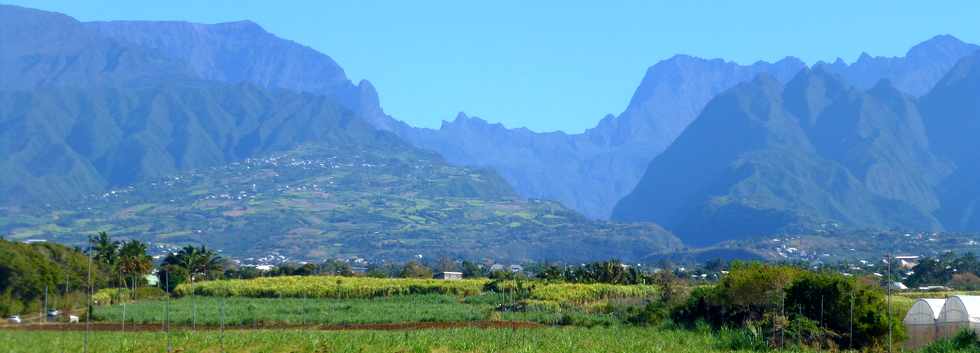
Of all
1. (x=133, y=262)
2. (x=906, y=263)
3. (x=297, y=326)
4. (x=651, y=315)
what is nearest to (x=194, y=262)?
(x=133, y=262)

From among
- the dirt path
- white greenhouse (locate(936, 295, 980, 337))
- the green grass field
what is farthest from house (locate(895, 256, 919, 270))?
white greenhouse (locate(936, 295, 980, 337))

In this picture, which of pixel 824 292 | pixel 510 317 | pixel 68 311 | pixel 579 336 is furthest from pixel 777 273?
pixel 68 311

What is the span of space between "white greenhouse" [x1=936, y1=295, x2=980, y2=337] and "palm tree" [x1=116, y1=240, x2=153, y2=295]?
57378mm

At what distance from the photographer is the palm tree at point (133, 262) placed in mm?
95875

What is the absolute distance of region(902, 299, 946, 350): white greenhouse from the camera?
55.8m

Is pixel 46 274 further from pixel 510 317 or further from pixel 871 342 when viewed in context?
pixel 871 342

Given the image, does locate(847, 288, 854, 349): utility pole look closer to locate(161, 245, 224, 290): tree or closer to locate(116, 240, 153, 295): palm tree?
locate(116, 240, 153, 295): palm tree

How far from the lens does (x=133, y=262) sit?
96.5 meters

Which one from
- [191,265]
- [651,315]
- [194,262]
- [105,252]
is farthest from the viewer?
[194,262]

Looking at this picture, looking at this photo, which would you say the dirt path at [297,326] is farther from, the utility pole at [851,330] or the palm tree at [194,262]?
the palm tree at [194,262]

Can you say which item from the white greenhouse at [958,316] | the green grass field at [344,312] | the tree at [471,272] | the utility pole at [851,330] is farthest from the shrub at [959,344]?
the tree at [471,272]

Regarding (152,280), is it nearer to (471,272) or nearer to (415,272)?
(415,272)

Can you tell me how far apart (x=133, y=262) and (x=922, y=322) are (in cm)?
6099

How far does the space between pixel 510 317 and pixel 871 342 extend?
22730mm
